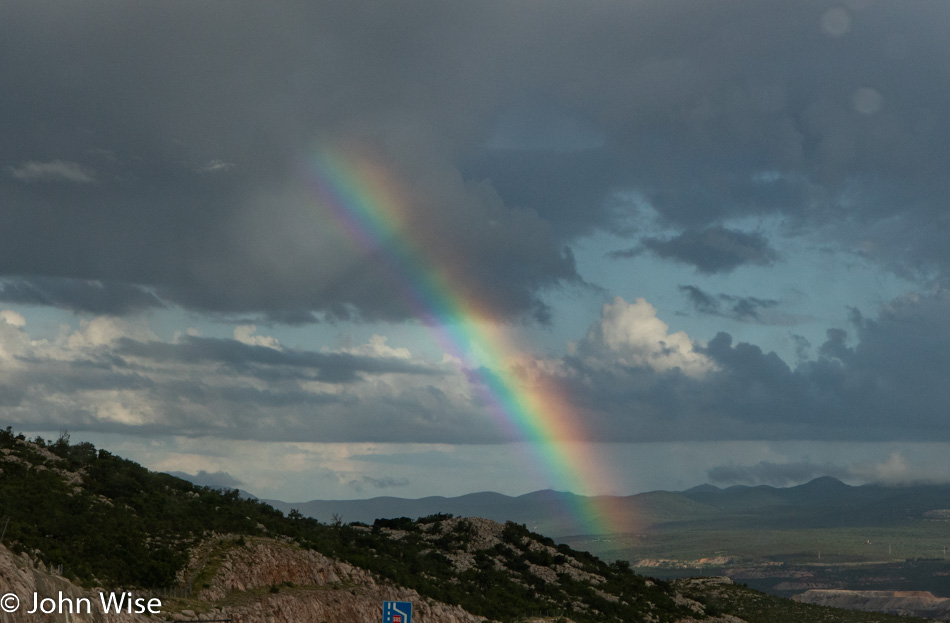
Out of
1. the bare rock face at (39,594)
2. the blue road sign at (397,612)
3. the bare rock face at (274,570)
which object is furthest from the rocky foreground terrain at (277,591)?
the blue road sign at (397,612)

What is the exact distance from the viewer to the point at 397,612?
138 ft

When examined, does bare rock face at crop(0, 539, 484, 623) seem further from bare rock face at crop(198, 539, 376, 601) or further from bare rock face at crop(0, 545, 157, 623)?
bare rock face at crop(0, 545, 157, 623)

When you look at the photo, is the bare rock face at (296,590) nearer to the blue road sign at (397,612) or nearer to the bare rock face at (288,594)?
the bare rock face at (288,594)

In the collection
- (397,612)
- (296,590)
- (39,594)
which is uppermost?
(39,594)

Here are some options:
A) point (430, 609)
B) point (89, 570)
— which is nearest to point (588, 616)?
point (430, 609)

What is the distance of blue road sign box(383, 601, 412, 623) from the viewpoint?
41844 mm

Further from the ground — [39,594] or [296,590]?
[39,594]

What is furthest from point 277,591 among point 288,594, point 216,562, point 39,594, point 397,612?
point 39,594

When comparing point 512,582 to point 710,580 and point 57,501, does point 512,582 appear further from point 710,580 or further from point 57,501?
point 710,580

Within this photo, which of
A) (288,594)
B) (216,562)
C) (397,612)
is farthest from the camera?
(288,594)

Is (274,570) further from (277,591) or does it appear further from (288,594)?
(288,594)

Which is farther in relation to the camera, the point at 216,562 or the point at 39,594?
the point at 216,562

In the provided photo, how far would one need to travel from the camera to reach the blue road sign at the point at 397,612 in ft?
137

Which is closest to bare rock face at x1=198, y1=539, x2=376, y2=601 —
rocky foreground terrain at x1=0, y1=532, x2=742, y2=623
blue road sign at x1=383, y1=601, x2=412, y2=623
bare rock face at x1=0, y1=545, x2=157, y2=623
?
rocky foreground terrain at x1=0, y1=532, x2=742, y2=623
